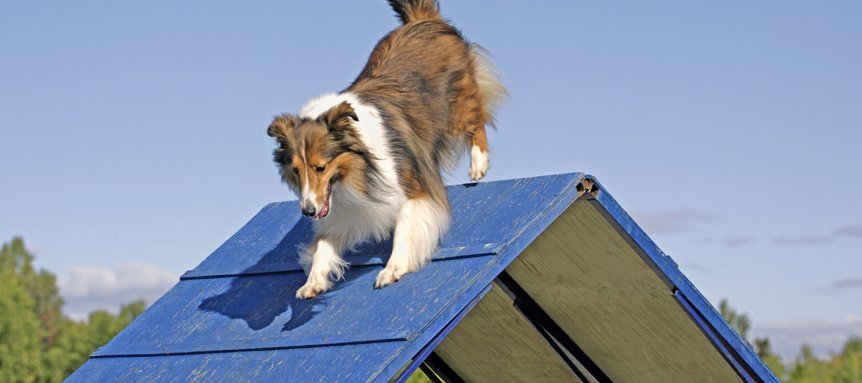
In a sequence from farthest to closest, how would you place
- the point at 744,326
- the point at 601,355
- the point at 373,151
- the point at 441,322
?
the point at 744,326, the point at 601,355, the point at 373,151, the point at 441,322

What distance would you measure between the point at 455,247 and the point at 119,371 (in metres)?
1.78

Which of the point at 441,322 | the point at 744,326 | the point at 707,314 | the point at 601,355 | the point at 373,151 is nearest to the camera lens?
the point at 441,322

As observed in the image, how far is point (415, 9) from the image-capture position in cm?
782

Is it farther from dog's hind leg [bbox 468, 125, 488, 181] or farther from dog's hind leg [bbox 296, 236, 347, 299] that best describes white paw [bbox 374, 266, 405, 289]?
dog's hind leg [bbox 468, 125, 488, 181]

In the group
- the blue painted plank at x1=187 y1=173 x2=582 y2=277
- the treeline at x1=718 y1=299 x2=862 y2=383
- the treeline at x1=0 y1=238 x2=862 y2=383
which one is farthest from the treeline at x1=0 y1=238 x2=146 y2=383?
the blue painted plank at x1=187 y1=173 x2=582 y2=277

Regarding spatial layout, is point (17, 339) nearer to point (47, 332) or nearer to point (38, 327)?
point (38, 327)

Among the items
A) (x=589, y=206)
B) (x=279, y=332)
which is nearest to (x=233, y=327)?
(x=279, y=332)

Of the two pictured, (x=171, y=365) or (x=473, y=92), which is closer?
(x=171, y=365)

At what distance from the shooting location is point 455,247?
243 inches

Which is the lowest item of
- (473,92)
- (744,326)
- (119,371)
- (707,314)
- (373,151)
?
Result: (119,371)

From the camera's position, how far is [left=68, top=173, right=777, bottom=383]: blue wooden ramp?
18.6 ft

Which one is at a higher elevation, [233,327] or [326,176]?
[326,176]

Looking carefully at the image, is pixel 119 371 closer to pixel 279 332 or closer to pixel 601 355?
pixel 279 332

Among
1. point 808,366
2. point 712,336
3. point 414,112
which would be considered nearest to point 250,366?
point 414,112
